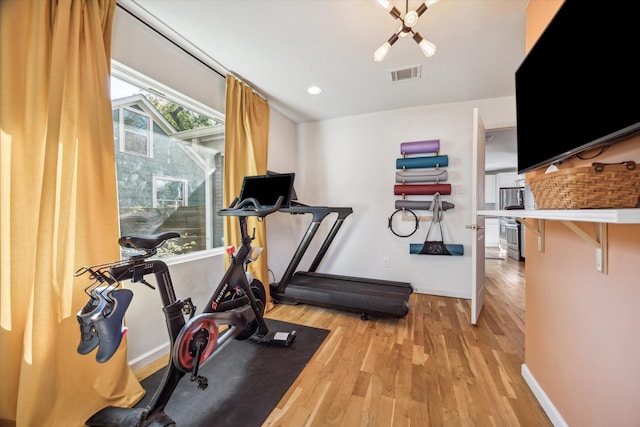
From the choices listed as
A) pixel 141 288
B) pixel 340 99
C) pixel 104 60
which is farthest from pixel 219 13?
pixel 141 288

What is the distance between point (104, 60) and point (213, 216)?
4.97 feet

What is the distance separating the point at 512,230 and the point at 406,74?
5.24 metres

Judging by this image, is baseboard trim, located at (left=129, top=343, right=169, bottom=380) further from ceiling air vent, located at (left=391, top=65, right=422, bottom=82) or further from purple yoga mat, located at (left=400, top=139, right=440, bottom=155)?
purple yoga mat, located at (left=400, top=139, right=440, bottom=155)

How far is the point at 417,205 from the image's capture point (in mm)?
3229

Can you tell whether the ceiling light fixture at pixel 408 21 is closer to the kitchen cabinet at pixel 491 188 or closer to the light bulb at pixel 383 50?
the light bulb at pixel 383 50

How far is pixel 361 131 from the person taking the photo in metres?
3.61

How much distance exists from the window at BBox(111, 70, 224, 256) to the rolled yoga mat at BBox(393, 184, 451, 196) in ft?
7.53

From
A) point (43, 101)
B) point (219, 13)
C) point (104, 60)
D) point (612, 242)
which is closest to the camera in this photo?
point (612, 242)

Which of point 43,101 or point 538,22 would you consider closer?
point 43,101

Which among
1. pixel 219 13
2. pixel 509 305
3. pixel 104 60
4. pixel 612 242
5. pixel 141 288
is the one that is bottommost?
pixel 509 305

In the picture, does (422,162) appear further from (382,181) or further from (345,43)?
(345,43)

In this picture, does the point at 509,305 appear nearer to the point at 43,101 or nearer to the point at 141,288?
the point at 141,288

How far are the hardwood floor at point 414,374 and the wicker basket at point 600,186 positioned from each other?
4.16 ft

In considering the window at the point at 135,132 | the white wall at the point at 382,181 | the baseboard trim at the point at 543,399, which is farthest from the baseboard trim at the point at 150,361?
the baseboard trim at the point at 543,399
